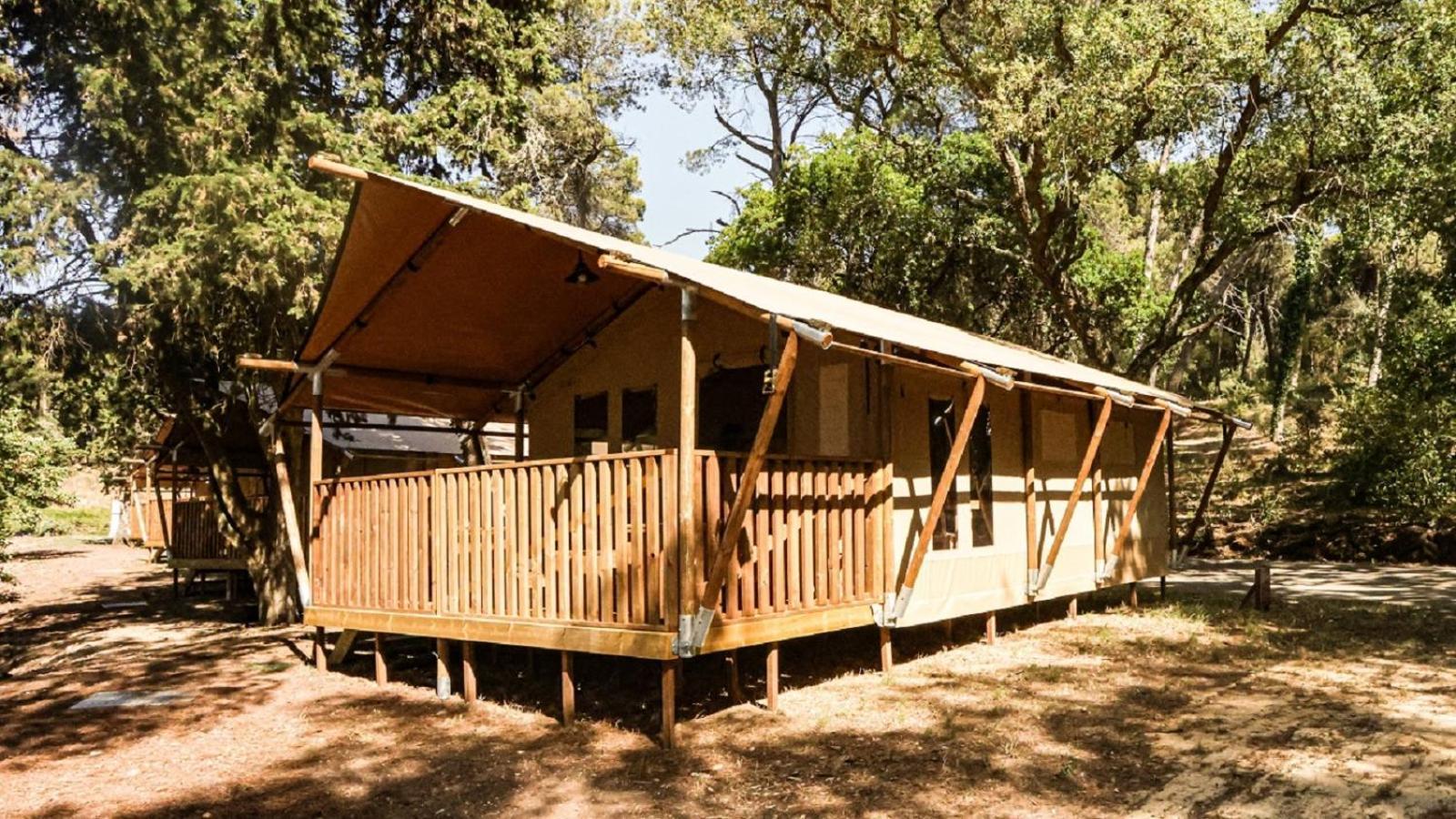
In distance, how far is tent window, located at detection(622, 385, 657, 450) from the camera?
9.73 metres

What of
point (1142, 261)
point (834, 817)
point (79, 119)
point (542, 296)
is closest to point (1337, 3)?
point (1142, 261)

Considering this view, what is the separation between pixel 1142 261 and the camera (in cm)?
2189

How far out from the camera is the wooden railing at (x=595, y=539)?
21.6 feet

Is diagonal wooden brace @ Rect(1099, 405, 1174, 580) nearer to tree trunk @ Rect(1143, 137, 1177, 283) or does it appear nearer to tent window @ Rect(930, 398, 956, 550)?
tent window @ Rect(930, 398, 956, 550)

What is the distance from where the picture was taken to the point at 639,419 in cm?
988

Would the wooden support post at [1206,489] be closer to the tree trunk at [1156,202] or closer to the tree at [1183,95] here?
the tree at [1183,95]

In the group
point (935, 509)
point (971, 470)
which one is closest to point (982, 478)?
point (971, 470)

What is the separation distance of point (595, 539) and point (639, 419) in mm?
3194

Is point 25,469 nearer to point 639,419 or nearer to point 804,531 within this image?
point 639,419

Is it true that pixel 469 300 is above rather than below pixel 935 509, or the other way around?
above

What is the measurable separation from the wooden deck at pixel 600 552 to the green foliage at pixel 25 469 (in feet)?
13.3

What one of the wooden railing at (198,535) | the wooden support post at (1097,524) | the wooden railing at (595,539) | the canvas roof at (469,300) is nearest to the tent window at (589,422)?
the canvas roof at (469,300)

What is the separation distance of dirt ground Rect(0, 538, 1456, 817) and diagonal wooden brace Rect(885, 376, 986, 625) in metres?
0.65

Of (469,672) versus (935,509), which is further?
(469,672)
